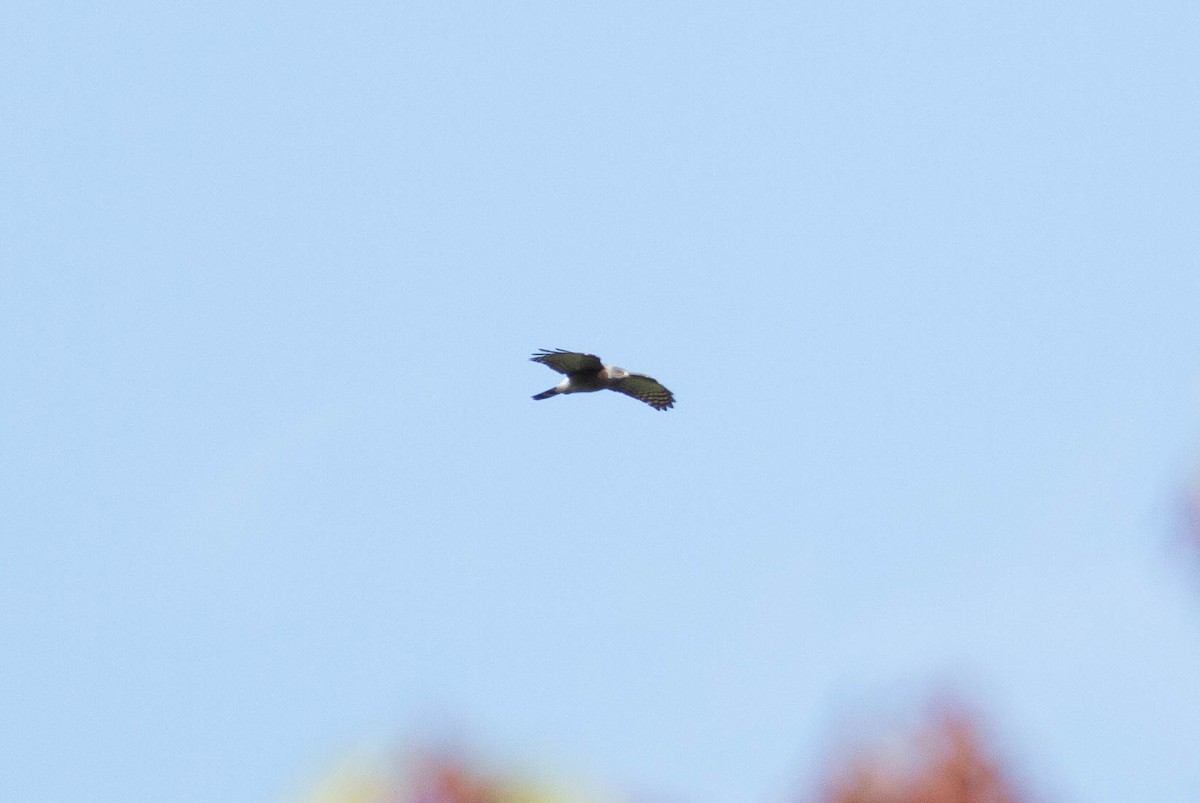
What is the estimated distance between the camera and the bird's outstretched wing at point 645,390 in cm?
2845

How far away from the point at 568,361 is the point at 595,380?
956 millimetres

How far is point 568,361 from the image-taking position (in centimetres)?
2716

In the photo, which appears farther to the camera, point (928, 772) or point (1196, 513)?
point (1196, 513)

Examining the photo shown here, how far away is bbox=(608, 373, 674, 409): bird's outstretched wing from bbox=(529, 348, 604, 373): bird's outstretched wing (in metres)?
0.71

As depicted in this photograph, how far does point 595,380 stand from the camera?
28000 mm

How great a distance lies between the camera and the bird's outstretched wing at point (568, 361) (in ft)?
87.8

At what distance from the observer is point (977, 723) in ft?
62.0

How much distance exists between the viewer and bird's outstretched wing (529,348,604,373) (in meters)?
26.8

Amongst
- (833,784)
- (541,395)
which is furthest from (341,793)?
(541,395)

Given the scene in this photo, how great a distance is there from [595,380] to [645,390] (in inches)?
46.7

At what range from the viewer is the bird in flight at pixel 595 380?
27.0 meters

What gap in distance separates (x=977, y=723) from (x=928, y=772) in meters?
0.80

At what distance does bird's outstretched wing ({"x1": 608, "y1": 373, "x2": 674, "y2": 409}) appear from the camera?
28.5 metres

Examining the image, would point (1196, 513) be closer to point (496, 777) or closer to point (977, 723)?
point (977, 723)
